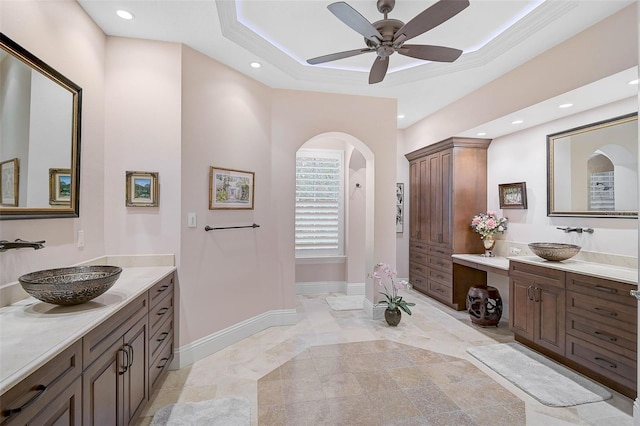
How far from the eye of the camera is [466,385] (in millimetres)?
2506

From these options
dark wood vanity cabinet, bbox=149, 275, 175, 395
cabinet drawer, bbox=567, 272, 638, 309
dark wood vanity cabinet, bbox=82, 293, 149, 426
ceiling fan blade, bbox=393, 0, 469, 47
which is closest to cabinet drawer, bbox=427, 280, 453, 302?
cabinet drawer, bbox=567, 272, 638, 309

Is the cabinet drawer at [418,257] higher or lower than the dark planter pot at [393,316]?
higher

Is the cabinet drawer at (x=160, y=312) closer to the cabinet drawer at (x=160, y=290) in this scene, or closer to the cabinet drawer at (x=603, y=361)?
the cabinet drawer at (x=160, y=290)

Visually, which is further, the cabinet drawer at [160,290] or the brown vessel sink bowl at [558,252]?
the brown vessel sink bowl at [558,252]

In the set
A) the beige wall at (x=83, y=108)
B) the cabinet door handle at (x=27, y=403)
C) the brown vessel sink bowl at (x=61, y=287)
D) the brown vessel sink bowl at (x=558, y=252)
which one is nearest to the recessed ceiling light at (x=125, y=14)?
the beige wall at (x=83, y=108)

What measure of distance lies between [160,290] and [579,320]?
11.6ft

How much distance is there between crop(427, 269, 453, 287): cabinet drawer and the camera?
4.41m

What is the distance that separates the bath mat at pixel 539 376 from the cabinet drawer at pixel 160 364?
2.87 metres

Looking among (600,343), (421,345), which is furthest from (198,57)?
(600,343)

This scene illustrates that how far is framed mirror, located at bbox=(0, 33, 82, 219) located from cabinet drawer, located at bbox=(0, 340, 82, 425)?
91cm

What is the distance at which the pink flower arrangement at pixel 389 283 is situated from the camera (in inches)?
148

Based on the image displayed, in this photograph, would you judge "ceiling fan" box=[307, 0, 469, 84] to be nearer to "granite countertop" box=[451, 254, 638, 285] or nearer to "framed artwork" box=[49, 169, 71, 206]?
"framed artwork" box=[49, 169, 71, 206]

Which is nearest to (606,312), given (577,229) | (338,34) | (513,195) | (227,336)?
(577,229)

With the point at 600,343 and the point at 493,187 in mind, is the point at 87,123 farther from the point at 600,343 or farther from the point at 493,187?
the point at 493,187
